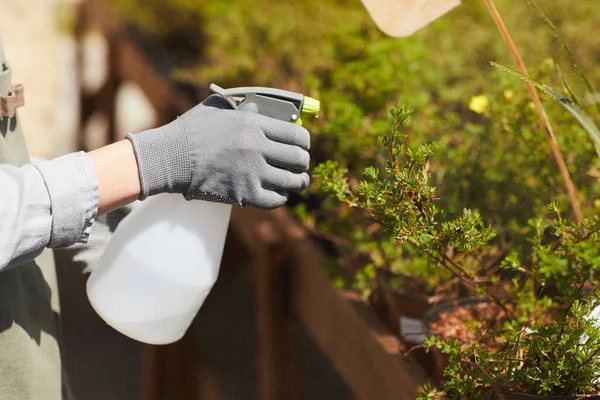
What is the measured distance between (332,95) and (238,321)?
0.52 metres

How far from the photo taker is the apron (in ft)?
2.98

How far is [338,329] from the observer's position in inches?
48.2

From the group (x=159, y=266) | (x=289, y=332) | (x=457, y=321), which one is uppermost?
(x=159, y=266)

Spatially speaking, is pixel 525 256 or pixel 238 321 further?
pixel 238 321

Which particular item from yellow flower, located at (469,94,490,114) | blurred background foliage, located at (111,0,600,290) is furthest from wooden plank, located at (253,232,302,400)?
yellow flower, located at (469,94,490,114)

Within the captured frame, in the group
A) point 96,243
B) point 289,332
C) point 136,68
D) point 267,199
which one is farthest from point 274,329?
point 136,68

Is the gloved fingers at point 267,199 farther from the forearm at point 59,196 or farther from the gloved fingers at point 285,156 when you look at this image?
the forearm at point 59,196

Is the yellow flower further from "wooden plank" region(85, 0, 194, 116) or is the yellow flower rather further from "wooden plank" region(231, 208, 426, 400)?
"wooden plank" region(85, 0, 194, 116)

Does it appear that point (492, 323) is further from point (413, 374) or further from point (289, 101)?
point (289, 101)

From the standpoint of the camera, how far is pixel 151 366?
3.71 feet

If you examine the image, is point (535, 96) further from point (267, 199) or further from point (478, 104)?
point (267, 199)

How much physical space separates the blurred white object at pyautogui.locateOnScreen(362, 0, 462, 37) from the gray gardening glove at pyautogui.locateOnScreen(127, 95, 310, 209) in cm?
19

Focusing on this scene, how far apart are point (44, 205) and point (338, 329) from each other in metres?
0.60

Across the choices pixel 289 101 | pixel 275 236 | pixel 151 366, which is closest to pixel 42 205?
pixel 289 101
